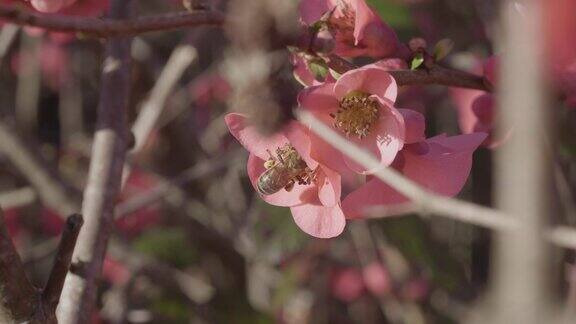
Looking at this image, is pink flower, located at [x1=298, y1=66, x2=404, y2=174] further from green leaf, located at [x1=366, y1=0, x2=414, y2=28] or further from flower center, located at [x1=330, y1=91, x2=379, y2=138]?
green leaf, located at [x1=366, y1=0, x2=414, y2=28]

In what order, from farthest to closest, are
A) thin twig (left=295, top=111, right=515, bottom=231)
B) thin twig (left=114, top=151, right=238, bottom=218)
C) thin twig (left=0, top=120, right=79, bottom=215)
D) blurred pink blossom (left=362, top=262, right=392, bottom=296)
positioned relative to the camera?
blurred pink blossom (left=362, top=262, right=392, bottom=296), thin twig (left=114, top=151, right=238, bottom=218), thin twig (left=0, top=120, right=79, bottom=215), thin twig (left=295, top=111, right=515, bottom=231)

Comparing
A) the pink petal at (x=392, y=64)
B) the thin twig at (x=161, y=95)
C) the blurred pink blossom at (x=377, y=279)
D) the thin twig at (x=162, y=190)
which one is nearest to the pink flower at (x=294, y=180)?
the pink petal at (x=392, y=64)

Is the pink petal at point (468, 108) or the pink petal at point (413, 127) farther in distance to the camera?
the pink petal at point (468, 108)

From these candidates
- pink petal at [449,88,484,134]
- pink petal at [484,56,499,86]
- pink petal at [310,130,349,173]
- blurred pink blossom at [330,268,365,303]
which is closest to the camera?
pink petal at [310,130,349,173]

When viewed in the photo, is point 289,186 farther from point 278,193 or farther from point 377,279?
point 377,279

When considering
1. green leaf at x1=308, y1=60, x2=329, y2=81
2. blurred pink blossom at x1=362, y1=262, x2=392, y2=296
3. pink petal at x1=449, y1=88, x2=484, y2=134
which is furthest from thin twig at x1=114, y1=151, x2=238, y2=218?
green leaf at x1=308, y1=60, x2=329, y2=81

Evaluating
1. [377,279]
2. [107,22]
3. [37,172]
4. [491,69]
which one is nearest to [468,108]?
[491,69]

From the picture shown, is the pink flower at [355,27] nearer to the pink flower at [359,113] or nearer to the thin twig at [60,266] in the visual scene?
the pink flower at [359,113]

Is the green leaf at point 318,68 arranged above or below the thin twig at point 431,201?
below
